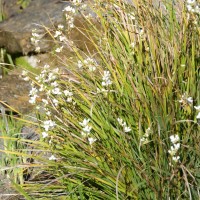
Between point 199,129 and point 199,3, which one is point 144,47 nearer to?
point 199,3

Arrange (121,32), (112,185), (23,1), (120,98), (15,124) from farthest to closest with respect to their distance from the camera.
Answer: (23,1) → (15,124) → (121,32) → (120,98) → (112,185)

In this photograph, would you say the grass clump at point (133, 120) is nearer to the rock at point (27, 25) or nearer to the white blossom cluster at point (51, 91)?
the white blossom cluster at point (51, 91)

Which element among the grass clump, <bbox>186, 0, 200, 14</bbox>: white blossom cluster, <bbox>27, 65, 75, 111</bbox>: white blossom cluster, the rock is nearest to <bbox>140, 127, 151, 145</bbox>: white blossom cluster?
the grass clump

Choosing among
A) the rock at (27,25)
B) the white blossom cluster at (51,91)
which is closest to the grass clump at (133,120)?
the white blossom cluster at (51,91)

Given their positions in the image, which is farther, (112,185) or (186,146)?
(112,185)

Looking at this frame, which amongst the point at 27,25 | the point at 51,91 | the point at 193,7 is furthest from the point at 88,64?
the point at 27,25

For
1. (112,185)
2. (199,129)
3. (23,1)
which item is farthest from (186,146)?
(23,1)

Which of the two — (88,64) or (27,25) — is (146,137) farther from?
(27,25)

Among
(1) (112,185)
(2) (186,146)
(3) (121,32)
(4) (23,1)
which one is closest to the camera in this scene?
(2) (186,146)
